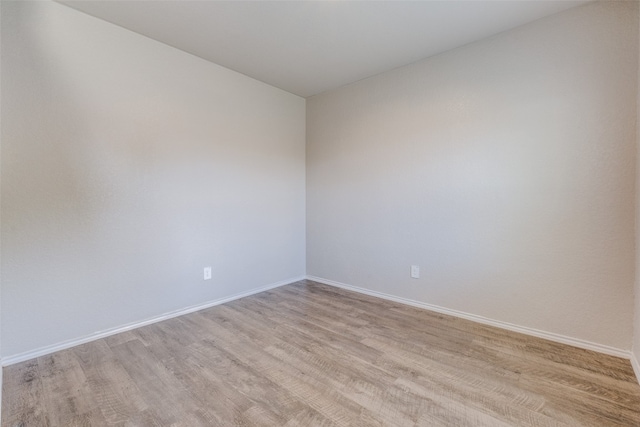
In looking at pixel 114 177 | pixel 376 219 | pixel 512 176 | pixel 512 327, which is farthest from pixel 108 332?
pixel 512 176

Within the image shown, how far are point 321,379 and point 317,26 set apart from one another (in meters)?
2.50

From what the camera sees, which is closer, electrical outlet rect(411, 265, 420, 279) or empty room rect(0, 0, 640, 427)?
empty room rect(0, 0, 640, 427)

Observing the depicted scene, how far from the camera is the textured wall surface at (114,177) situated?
1896mm

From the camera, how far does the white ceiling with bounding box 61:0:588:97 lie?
202 cm

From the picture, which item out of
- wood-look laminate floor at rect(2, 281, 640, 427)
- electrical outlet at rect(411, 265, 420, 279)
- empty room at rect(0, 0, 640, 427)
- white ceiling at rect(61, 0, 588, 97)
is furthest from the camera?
electrical outlet at rect(411, 265, 420, 279)

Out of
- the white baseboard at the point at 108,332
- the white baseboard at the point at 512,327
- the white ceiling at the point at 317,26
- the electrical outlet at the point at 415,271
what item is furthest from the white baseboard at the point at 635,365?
the white baseboard at the point at 108,332

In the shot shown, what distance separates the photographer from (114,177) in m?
2.26

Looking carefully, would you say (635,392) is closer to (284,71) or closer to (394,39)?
(394,39)

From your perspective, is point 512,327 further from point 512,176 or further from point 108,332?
point 108,332

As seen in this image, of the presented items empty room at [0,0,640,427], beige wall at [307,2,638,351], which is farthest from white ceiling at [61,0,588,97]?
beige wall at [307,2,638,351]

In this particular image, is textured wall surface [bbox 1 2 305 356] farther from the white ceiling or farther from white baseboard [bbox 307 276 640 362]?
white baseboard [bbox 307 276 640 362]

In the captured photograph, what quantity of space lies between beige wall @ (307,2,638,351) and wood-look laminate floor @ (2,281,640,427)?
39 cm

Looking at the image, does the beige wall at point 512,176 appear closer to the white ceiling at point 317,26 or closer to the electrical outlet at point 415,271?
the electrical outlet at point 415,271

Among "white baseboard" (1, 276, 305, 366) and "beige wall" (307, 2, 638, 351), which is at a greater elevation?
"beige wall" (307, 2, 638, 351)
